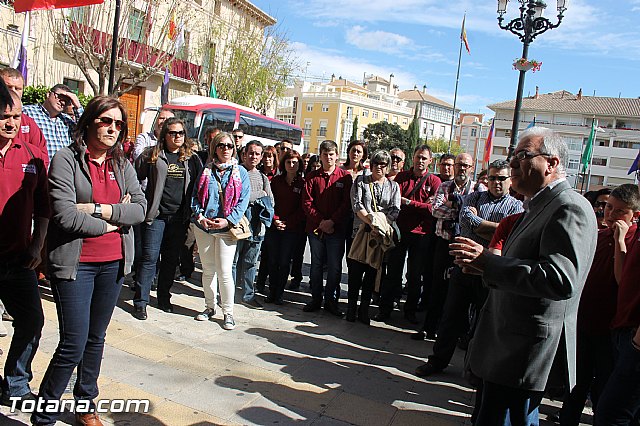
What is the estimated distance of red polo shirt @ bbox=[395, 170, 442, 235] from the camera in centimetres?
655

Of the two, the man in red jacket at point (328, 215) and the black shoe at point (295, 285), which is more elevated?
the man in red jacket at point (328, 215)

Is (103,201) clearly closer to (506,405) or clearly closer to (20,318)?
(20,318)

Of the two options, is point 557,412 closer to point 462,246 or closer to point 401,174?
point 462,246

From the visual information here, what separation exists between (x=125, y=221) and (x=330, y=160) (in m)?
3.51

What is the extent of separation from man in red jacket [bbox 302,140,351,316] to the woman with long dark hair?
303 mm

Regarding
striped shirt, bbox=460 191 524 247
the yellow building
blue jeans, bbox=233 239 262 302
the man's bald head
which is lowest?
blue jeans, bbox=233 239 262 302

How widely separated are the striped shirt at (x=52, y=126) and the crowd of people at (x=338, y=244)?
0.5 inches

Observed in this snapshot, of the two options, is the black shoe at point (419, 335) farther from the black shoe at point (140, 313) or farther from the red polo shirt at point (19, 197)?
the red polo shirt at point (19, 197)

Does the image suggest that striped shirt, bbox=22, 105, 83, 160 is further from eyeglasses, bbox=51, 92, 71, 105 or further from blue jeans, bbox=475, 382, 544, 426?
blue jeans, bbox=475, 382, 544, 426

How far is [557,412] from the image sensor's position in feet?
14.4

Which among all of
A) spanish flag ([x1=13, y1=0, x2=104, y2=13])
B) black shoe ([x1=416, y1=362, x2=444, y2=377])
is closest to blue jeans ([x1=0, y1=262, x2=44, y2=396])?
black shoe ([x1=416, y1=362, x2=444, y2=377])

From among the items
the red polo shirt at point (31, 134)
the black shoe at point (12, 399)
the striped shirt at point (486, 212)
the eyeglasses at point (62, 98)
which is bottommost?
the black shoe at point (12, 399)

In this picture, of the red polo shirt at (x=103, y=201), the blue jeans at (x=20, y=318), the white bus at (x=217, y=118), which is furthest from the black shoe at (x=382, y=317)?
the white bus at (x=217, y=118)

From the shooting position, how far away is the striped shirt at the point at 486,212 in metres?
4.98
